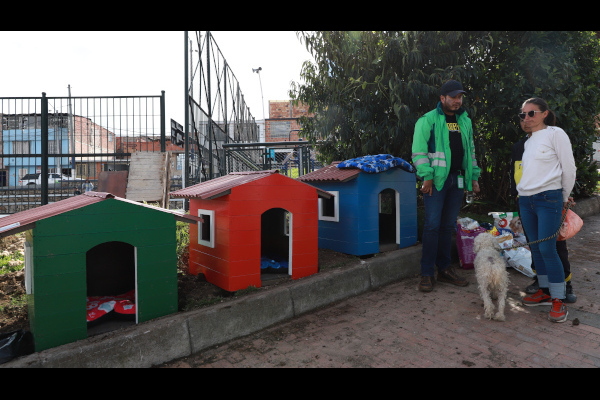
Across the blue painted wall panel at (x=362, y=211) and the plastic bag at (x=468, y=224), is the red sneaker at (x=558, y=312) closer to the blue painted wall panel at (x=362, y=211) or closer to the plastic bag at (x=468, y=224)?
the plastic bag at (x=468, y=224)

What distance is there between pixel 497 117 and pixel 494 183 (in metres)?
2.11

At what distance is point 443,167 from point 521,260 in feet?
5.89

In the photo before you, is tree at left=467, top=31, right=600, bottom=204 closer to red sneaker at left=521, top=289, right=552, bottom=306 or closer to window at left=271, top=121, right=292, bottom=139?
red sneaker at left=521, top=289, right=552, bottom=306

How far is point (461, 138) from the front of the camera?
14.5ft

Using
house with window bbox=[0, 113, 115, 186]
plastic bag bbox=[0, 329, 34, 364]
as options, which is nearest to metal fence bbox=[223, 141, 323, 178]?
house with window bbox=[0, 113, 115, 186]

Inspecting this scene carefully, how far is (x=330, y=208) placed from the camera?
5375 millimetres

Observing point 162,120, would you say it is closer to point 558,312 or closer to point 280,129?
point 558,312

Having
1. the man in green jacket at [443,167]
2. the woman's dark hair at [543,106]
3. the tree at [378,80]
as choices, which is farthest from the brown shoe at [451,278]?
the tree at [378,80]

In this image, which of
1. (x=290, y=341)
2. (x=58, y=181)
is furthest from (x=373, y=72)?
(x=58, y=181)

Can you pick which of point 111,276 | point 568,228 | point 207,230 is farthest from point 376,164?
point 111,276

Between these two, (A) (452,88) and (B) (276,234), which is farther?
(B) (276,234)

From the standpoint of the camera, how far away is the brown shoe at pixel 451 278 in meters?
4.54

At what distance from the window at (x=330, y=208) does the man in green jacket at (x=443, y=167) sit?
1.17 metres
